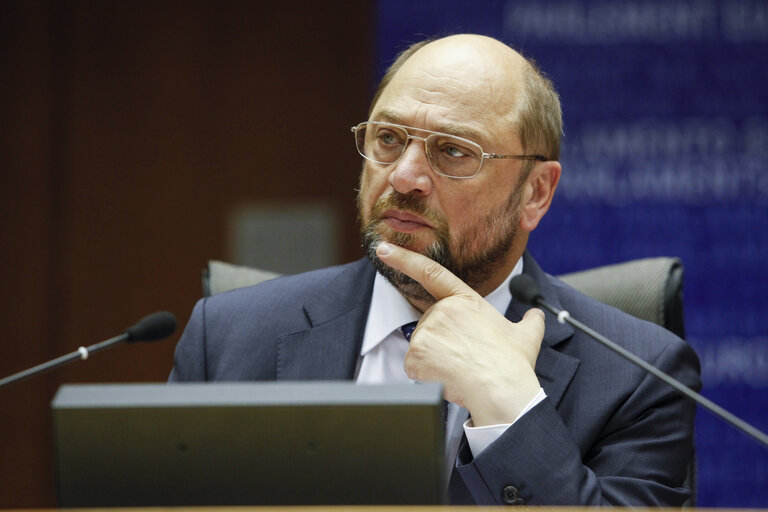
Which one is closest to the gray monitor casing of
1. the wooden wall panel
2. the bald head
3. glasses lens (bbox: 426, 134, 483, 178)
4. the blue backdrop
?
glasses lens (bbox: 426, 134, 483, 178)

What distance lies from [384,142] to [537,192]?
1.31 feet

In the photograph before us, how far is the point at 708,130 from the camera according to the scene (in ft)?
10.1

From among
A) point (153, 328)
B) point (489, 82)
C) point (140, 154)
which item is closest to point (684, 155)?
point (489, 82)

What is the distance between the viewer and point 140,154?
12.9ft

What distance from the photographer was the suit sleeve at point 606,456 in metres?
1.46

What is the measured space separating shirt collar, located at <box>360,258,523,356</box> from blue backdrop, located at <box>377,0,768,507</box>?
1213mm

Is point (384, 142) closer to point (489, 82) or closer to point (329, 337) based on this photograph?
point (489, 82)

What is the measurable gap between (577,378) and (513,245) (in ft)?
1.13

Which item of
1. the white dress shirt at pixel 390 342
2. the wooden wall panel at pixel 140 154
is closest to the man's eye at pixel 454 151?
the white dress shirt at pixel 390 342

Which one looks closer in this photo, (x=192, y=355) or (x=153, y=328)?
(x=153, y=328)

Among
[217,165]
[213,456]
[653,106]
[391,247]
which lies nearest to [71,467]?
[213,456]

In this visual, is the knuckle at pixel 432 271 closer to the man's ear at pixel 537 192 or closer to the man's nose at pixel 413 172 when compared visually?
the man's nose at pixel 413 172

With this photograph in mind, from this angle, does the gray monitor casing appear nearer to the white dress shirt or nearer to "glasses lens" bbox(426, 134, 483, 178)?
the white dress shirt

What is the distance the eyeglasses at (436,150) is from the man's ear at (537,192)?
0.13 m
